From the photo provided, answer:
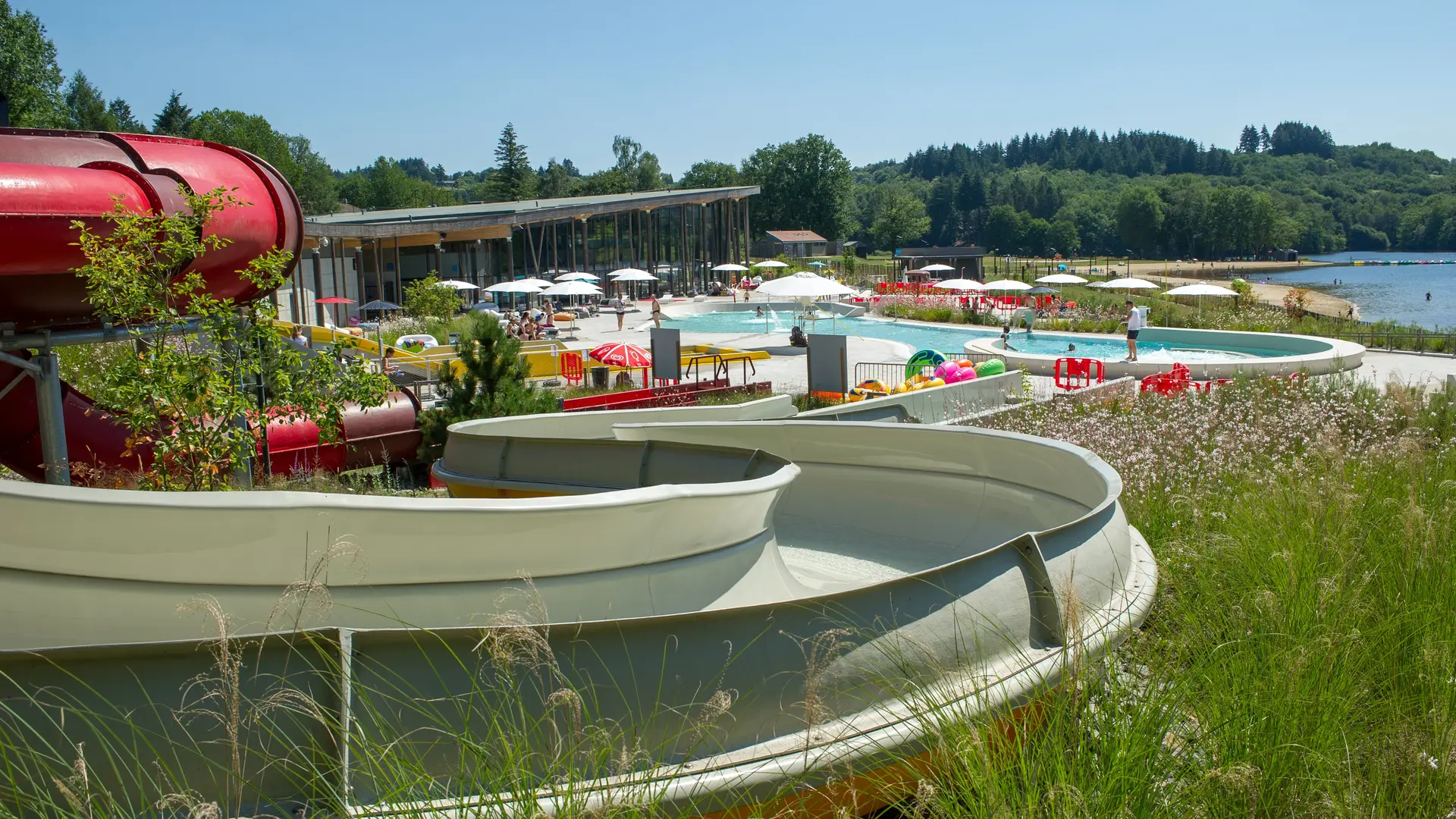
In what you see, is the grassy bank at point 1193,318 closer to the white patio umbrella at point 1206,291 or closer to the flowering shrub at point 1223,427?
the white patio umbrella at point 1206,291

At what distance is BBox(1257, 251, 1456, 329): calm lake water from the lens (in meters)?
68.4

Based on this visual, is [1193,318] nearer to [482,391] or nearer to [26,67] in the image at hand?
[482,391]

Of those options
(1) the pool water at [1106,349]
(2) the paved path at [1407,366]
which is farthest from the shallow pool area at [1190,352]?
(2) the paved path at [1407,366]

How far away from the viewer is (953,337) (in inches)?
1340

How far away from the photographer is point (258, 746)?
3.12 m

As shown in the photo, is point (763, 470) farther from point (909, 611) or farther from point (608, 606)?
point (909, 611)

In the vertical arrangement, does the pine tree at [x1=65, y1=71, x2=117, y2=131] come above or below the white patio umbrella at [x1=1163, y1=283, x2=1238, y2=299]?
above

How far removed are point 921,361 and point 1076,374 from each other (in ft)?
11.2

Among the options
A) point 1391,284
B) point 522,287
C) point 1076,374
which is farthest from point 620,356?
point 1391,284

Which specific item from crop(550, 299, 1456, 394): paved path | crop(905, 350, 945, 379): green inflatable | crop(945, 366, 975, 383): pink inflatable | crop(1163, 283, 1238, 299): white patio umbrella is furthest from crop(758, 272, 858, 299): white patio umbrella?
crop(945, 366, 975, 383): pink inflatable

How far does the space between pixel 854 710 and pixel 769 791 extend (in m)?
0.50

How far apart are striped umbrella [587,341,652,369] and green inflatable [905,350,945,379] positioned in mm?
5136

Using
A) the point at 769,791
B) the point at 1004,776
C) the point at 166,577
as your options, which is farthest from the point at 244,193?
the point at 1004,776

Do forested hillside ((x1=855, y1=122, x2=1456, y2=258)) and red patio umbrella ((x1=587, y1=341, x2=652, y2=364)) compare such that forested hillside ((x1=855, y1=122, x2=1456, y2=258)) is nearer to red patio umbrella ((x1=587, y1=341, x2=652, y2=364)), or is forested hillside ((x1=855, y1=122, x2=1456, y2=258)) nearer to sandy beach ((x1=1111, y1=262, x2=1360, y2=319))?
sandy beach ((x1=1111, y1=262, x2=1360, y2=319))
